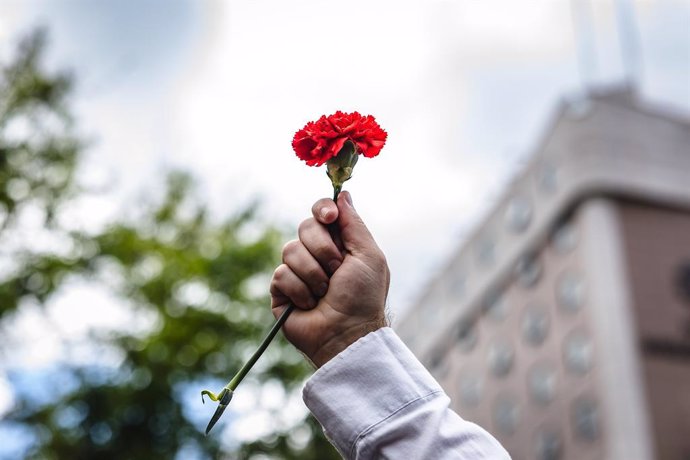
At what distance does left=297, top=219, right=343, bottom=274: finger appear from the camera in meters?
1.54

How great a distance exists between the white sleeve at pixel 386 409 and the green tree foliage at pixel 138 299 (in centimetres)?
1045

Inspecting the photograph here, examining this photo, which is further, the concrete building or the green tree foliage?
the concrete building

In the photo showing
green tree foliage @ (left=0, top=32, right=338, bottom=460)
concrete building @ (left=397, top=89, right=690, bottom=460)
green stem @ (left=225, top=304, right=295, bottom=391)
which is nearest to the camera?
green stem @ (left=225, top=304, right=295, bottom=391)

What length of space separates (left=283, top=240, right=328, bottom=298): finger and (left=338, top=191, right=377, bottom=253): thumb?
7 cm

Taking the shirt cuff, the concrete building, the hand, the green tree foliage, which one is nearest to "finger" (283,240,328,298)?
the hand

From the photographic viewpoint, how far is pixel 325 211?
1.55 m

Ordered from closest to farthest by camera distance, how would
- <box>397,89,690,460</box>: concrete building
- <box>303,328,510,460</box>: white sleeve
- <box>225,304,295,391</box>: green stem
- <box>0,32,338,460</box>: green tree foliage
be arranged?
<box>303,328,510,460</box>: white sleeve → <box>225,304,295,391</box>: green stem → <box>0,32,338,460</box>: green tree foliage → <box>397,89,690,460</box>: concrete building

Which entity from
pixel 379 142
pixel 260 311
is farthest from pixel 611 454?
pixel 379 142

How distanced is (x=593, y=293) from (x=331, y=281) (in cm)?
3274

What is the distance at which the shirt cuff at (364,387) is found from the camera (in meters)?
1.42

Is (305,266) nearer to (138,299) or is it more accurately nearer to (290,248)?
(290,248)

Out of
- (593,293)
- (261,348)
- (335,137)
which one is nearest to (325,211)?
(335,137)

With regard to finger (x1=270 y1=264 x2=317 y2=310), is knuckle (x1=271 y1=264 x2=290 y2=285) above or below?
above

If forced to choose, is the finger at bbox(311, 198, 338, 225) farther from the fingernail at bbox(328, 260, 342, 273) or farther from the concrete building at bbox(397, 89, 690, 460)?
the concrete building at bbox(397, 89, 690, 460)
